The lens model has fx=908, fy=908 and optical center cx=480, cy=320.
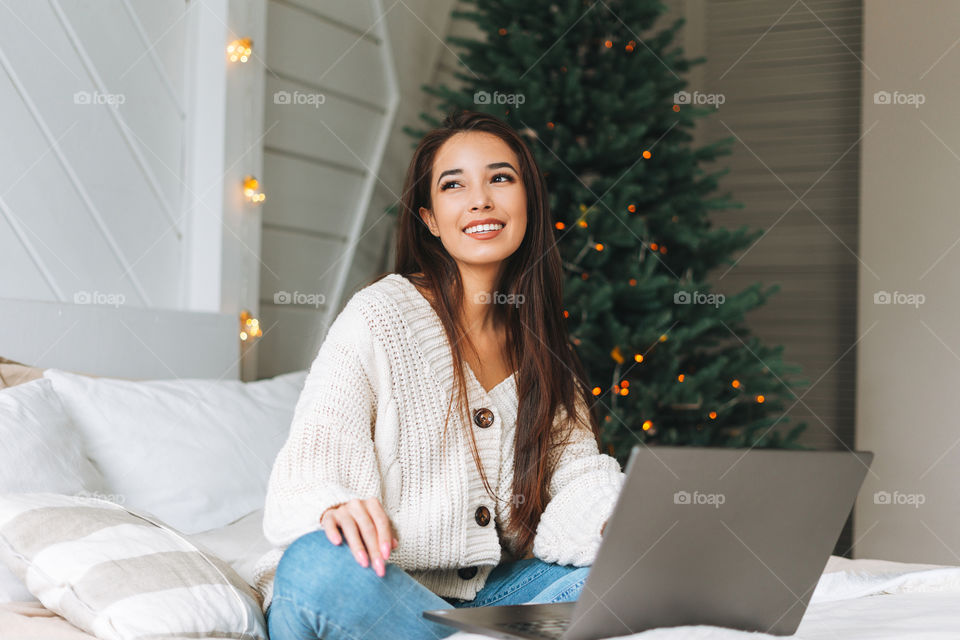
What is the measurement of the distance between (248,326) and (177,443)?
850 mm

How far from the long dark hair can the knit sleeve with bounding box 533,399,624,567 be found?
3 centimetres

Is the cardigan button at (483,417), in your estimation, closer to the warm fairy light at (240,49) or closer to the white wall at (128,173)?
the white wall at (128,173)

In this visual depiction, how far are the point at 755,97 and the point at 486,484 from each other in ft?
8.76

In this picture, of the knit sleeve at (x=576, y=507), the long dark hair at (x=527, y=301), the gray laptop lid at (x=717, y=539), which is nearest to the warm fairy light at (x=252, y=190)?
the long dark hair at (x=527, y=301)

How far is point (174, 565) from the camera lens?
110 centimetres

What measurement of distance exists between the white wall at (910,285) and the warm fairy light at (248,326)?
2187mm

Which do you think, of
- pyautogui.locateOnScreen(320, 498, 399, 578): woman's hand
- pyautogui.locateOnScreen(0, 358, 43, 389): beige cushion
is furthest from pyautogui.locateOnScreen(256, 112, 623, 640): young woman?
pyautogui.locateOnScreen(0, 358, 43, 389): beige cushion

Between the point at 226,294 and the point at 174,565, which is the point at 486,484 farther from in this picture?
the point at 226,294

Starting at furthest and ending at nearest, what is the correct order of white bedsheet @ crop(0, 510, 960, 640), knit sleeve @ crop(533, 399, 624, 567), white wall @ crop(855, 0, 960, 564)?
white wall @ crop(855, 0, 960, 564) < knit sleeve @ crop(533, 399, 624, 567) < white bedsheet @ crop(0, 510, 960, 640)

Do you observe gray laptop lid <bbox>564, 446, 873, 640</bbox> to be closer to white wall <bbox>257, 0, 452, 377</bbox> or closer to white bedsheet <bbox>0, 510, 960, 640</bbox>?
white bedsheet <bbox>0, 510, 960, 640</bbox>

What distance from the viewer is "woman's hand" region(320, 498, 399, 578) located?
103 cm

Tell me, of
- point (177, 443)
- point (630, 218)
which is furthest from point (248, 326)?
point (630, 218)

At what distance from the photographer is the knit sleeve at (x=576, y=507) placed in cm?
136

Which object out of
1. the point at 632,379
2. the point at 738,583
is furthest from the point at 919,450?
the point at 738,583
